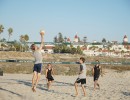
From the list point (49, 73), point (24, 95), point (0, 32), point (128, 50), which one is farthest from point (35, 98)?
point (128, 50)

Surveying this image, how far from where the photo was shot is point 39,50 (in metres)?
9.59

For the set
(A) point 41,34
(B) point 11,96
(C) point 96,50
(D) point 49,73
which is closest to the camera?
(A) point 41,34

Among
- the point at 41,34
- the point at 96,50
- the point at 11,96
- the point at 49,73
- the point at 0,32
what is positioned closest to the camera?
the point at 41,34

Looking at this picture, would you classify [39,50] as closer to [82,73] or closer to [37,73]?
[37,73]

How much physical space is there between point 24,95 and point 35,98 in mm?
661

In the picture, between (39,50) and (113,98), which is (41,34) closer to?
(39,50)

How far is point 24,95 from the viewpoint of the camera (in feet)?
33.8

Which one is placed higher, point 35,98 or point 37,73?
point 37,73

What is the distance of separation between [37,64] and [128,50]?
125 m

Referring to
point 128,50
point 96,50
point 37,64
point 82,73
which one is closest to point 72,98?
point 82,73

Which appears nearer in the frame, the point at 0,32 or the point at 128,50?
the point at 0,32

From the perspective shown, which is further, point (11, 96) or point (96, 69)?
point (96, 69)

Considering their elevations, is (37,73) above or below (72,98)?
above

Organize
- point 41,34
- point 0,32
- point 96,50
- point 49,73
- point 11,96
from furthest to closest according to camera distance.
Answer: point 96,50, point 0,32, point 49,73, point 11,96, point 41,34
